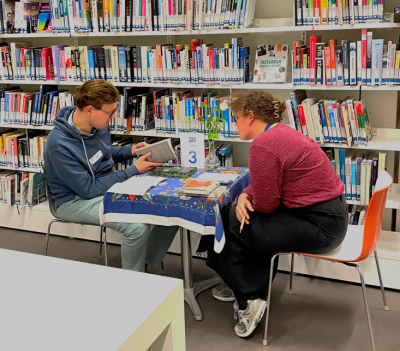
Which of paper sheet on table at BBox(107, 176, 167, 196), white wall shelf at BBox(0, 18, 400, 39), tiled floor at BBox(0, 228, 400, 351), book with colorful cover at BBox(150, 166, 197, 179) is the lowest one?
tiled floor at BBox(0, 228, 400, 351)

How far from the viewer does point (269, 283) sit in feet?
8.12

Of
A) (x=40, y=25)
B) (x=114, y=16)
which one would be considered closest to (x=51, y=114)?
(x=40, y=25)

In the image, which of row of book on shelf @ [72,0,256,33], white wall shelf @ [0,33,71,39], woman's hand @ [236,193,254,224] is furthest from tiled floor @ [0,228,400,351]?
white wall shelf @ [0,33,71,39]

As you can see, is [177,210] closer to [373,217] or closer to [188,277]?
[188,277]

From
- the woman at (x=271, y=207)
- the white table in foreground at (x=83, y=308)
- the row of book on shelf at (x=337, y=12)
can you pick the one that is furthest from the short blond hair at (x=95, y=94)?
the white table in foreground at (x=83, y=308)

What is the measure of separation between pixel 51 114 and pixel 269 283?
220cm

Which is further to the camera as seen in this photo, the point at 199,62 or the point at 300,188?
the point at 199,62

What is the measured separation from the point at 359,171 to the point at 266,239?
945mm

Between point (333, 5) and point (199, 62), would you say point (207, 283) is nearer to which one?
point (199, 62)

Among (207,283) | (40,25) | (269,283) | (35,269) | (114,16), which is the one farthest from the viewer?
(40,25)

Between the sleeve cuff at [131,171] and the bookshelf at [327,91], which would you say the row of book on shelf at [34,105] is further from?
the sleeve cuff at [131,171]

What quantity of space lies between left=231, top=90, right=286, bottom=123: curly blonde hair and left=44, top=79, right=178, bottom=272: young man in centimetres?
74

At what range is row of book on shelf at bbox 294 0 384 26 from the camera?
2.74 m

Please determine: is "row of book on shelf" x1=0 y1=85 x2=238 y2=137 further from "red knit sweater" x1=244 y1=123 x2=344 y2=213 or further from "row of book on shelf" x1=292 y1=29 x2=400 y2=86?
"red knit sweater" x1=244 y1=123 x2=344 y2=213
